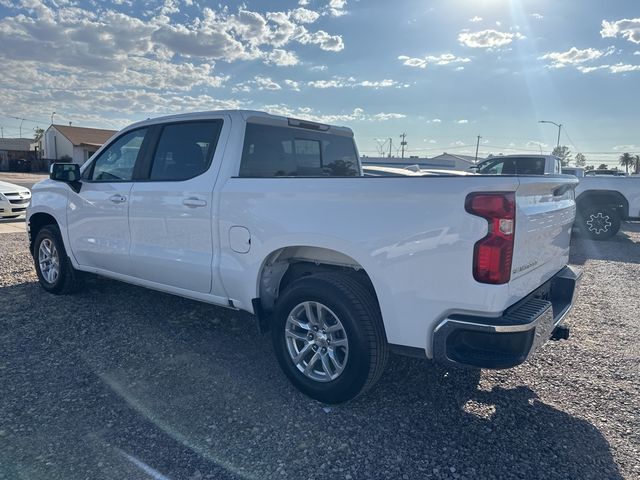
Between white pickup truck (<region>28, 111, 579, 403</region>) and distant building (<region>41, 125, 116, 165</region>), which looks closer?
white pickup truck (<region>28, 111, 579, 403</region>)

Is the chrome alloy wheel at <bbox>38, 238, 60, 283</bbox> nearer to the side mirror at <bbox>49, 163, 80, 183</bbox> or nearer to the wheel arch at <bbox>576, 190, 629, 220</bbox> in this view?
the side mirror at <bbox>49, 163, 80, 183</bbox>

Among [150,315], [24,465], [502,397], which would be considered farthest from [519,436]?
[150,315]

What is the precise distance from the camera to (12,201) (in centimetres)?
1184

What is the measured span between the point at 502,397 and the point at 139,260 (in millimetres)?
3321

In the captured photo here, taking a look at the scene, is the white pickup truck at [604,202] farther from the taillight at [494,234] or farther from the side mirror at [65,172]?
the side mirror at [65,172]

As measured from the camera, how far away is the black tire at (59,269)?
5418 mm

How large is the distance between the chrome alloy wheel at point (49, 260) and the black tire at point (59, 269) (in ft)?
0.07

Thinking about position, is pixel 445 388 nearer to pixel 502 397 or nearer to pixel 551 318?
pixel 502 397

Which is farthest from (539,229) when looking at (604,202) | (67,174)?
(604,202)

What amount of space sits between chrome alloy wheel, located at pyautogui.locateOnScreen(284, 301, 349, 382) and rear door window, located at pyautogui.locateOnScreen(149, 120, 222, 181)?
151 cm

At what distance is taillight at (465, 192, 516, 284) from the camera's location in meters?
2.54

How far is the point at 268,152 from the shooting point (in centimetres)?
414

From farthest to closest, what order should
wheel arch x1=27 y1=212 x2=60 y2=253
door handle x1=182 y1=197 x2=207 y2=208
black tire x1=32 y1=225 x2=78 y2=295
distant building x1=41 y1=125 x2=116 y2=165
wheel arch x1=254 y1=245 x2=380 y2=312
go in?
1. distant building x1=41 y1=125 x2=116 y2=165
2. wheel arch x1=27 y1=212 x2=60 y2=253
3. black tire x1=32 y1=225 x2=78 y2=295
4. door handle x1=182 y1=197 x2=207 y2=208
5. wheel arch x1=254 y1=245 x2=380 y2=312

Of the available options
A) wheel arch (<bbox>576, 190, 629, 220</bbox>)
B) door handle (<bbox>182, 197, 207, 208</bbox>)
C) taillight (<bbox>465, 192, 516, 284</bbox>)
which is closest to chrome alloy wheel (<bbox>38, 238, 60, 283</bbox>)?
door handle (<bbox>182, 197, 207, 208</bbox>)
